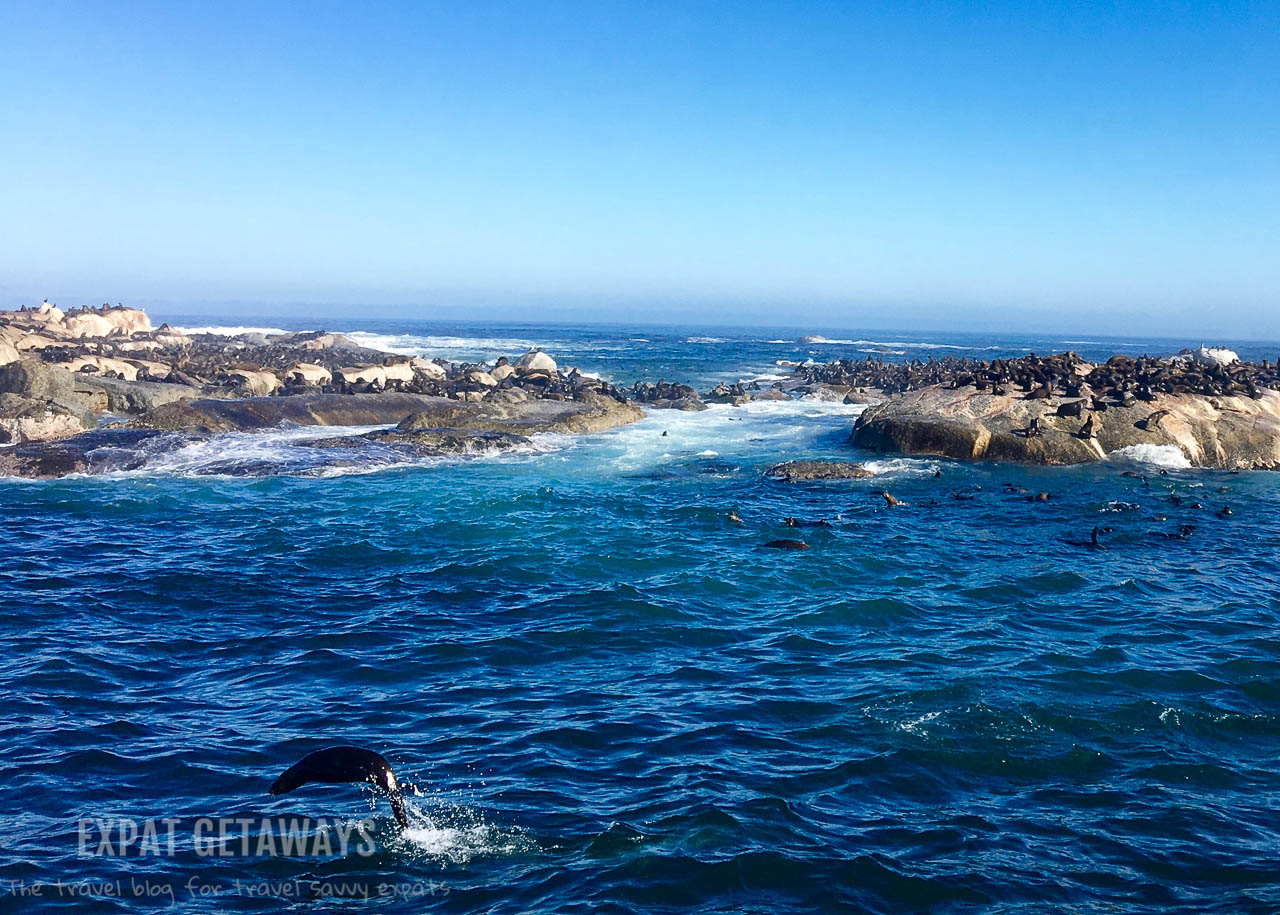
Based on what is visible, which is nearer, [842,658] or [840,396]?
[842,658]

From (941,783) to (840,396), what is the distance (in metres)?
32.7

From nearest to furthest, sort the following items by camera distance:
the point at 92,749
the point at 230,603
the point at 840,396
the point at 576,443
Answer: the point at 92,749, the point at 230,603, the point at 576,443, the point at 840,396

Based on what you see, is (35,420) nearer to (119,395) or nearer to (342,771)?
(119,395)

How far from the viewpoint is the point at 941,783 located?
7277 mm

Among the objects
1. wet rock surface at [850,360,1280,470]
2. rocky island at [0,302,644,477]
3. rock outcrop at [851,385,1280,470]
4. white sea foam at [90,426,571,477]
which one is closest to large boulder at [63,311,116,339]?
rocky island at [0,302,644,477]

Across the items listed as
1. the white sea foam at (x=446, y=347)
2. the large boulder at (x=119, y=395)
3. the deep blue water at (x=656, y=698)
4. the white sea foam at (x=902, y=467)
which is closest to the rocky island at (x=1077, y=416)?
the white sea foam at (x=902, y=467)

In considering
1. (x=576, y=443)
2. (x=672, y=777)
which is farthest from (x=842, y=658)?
(x=576, y=443)

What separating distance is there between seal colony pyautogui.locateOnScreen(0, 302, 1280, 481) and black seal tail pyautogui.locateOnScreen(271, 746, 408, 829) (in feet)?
52.0

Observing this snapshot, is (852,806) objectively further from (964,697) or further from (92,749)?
(92,749)

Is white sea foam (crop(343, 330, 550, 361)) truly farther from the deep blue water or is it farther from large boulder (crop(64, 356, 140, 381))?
the deep blue water

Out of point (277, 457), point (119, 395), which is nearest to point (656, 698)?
point (277, 457)

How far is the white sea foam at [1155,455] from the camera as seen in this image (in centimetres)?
2128

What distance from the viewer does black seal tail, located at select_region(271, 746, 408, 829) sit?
5.83 metres

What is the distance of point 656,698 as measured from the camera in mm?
8859
